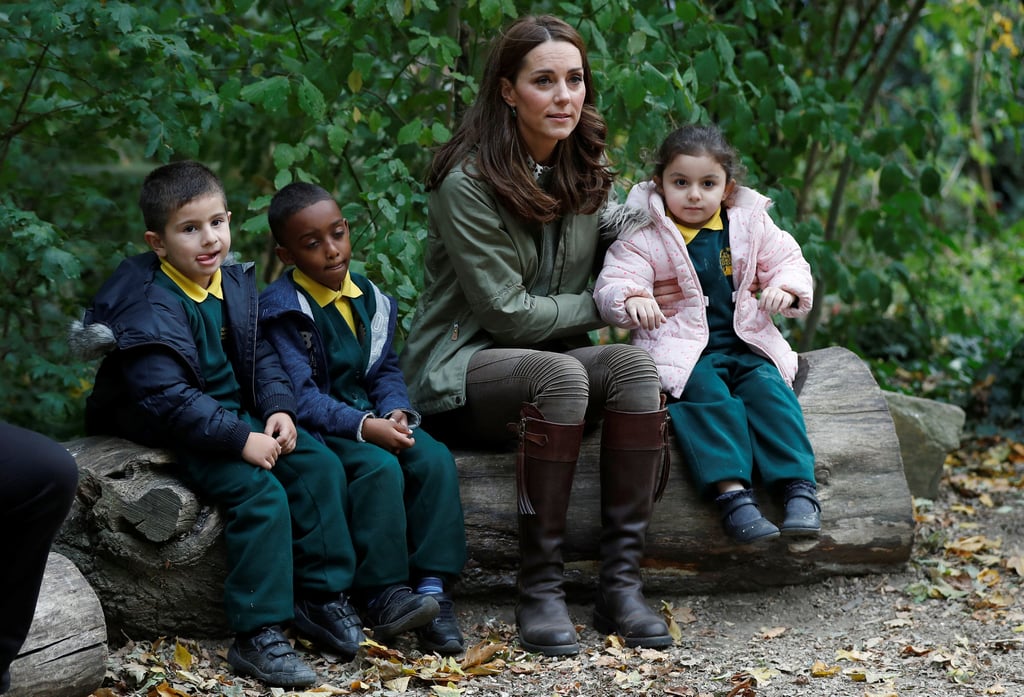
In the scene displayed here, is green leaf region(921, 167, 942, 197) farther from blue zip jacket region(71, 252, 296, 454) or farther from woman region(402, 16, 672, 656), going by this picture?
blue zip jacket region(71, 252, 296, 454)

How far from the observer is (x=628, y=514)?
3402 millimetres

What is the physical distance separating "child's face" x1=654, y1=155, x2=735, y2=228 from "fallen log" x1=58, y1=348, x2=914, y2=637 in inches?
30.9

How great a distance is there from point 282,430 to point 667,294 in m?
1.39

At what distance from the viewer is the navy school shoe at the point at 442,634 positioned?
10.7ft

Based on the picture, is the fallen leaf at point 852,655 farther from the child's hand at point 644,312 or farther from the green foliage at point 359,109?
the green foliage at point 359,109

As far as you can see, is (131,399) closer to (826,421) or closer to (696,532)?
(696,532)

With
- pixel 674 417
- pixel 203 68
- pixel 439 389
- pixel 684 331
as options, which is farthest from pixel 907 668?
pixel 203 68


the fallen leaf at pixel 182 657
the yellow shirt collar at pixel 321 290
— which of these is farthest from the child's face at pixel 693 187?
the fallen leaf at pixel 182 657

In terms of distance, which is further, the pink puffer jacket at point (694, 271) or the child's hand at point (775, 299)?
the pink puffer jacket at point (694, 271)

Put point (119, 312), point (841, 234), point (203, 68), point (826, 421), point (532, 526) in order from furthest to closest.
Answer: point (841, 234) → point (203, 68) → point (826, 421) → point (532, 526) → point (119, 312)

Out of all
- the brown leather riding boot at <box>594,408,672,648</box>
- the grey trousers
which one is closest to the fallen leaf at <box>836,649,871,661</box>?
the brown leather riding boot at <box>594,408,672,648</box>

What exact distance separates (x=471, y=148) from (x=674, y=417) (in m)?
1.08

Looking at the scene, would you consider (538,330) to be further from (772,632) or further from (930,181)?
(930,181)

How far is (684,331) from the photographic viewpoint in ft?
12.2
